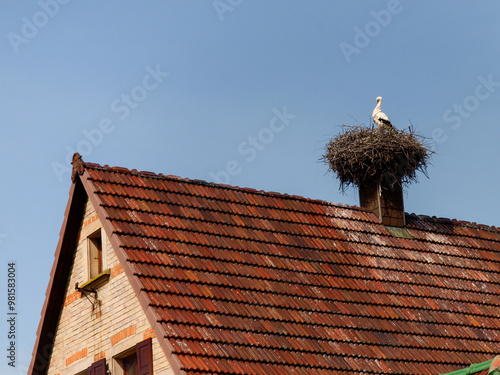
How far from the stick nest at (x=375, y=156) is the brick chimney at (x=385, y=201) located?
0.10m

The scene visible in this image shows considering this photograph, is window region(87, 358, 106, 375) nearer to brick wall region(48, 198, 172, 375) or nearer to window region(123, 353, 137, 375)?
brick wall region(48, 198, 172, 375)

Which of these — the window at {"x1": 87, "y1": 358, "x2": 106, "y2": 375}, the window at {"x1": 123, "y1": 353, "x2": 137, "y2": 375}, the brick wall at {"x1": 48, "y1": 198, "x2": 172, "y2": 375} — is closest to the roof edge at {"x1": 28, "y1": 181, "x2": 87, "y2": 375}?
the brick wall at {"x1": 48, "y1": 198, "x2": 172, "y2": 375}

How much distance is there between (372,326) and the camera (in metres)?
16.5

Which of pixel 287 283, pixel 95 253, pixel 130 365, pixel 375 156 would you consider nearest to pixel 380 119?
pixel 375 156

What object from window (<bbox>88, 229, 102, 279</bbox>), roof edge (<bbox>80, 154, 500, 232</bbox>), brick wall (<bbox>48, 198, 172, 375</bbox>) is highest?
roof edge (<bbox>80, 154, 500, 232</bbox>)

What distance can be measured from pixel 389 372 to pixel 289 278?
2.28 meters

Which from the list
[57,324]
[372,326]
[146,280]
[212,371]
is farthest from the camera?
[57,324]

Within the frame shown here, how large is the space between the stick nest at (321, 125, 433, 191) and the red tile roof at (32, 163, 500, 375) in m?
1.05

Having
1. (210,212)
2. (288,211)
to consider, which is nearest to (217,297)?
(210,212)

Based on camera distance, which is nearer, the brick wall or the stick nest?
the brick wall

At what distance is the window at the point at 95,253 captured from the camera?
17.1m

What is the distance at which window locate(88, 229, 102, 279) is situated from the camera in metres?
17.1

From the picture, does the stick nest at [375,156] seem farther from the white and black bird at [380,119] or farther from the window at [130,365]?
the window at [130,365]

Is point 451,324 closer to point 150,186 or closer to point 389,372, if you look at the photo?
point 389,372
